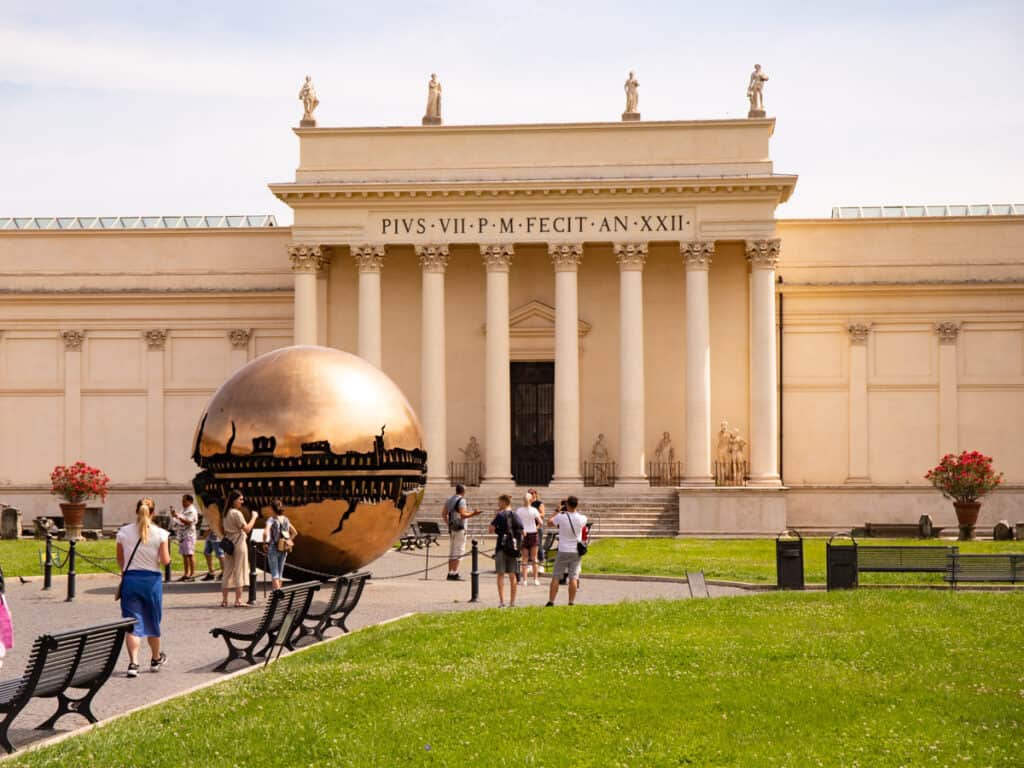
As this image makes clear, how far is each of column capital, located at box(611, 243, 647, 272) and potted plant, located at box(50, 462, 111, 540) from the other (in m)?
17.4

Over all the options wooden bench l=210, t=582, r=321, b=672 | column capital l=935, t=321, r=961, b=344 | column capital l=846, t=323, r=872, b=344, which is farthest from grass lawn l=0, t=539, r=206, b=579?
column capital l=935, t=321, r=961, b=344

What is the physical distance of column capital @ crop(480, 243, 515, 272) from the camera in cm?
4684

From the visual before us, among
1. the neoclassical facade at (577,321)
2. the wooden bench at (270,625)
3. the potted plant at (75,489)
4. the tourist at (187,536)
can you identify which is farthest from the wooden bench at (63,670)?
the potted plant at (75,489)

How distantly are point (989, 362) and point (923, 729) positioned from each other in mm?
39771

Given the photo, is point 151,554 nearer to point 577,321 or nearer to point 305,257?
point 305,257

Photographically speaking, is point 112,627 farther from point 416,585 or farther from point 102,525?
point 102,525

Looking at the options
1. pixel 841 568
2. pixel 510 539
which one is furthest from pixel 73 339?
pixel 841 568

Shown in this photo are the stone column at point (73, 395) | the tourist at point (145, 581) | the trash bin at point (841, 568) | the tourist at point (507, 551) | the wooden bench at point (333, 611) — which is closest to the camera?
the tourist at point (145, 581)

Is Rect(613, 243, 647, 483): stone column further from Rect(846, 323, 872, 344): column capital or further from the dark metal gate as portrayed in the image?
Rect(846, 323, 872, 344): column capital

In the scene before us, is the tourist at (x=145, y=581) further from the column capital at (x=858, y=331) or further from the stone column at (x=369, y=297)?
the column capital at (x=858, y=331)

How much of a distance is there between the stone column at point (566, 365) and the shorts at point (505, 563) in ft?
77.0

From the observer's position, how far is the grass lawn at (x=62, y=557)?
97.3 ft

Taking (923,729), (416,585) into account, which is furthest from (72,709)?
(416,585)

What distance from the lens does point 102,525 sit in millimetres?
48594
